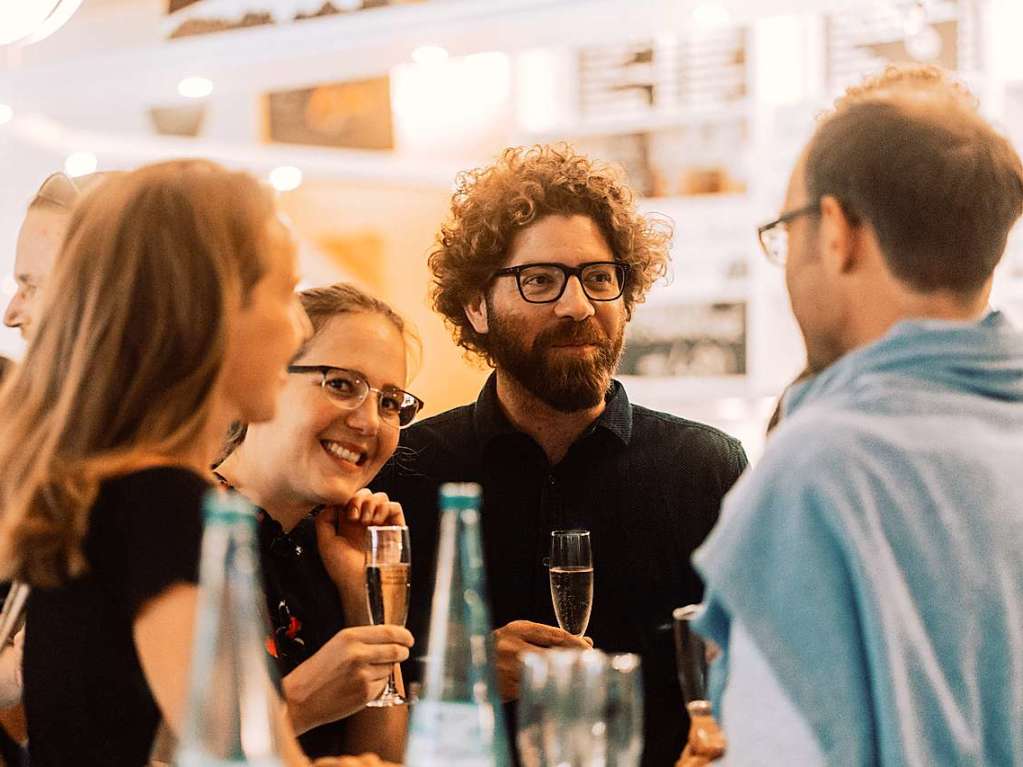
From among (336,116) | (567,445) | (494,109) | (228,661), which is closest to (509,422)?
(567,445)

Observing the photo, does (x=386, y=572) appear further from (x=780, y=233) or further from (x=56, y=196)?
(x=56, y=196)

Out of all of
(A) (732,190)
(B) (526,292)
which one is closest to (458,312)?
(B) (526,292)

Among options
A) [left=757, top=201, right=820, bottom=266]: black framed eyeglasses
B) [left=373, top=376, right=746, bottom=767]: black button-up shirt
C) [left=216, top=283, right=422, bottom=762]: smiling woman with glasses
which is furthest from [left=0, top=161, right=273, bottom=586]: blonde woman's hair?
[left=373, top=376, right=746, bottom=767]: black button-up shirt

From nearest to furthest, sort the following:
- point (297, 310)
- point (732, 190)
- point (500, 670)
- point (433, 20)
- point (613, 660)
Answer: point (613, 660) < point (297, 310) < point (500, 670) < point (433, 20) < point (732, 190)

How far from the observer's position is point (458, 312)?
302 centimetres

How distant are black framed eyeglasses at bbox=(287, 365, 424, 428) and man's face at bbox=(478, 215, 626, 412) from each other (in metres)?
0.44

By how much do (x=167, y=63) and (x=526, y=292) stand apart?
1.96m

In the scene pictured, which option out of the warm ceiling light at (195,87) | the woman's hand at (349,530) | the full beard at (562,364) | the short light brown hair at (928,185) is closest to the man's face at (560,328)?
the full beard at (562,364)

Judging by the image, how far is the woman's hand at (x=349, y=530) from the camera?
216 centimetres

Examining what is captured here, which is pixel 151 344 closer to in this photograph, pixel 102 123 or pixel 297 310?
pixel 297 310

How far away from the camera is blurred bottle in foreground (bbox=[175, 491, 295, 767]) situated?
994 mm

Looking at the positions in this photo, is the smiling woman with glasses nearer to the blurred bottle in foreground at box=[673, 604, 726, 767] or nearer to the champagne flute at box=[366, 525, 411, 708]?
the champagne flute at box=[366, 525, 411, 708]

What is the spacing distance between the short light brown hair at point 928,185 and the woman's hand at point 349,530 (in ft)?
3.44

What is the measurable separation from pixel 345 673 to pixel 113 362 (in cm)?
64
